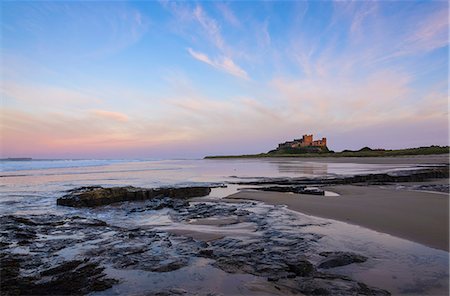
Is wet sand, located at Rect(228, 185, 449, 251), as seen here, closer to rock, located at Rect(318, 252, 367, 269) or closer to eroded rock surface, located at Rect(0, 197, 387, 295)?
eroded rock surface, located at Rect(0, 197, 387, 295)

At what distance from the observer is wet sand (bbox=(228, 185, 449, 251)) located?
5344 mm

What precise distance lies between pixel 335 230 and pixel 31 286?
5.11m

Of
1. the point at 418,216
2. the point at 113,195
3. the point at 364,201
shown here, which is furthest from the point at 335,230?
the point at 113,195

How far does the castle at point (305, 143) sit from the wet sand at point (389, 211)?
10013 cm

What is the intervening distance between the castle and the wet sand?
328 ft

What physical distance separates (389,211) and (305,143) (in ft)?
350

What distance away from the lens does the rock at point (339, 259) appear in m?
3.95

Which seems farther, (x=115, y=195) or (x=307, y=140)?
(x=307, y=140)

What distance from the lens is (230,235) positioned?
5582 mm

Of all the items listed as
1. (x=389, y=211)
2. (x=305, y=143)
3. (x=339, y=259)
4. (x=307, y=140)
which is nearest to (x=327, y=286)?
(x=339, y=259)

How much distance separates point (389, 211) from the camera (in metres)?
7.18

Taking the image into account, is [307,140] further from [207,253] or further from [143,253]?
[143,253]

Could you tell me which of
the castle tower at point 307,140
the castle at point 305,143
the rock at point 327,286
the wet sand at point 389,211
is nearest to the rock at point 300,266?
the rock at point 327,286

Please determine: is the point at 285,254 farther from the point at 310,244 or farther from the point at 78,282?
the point at 78,282
